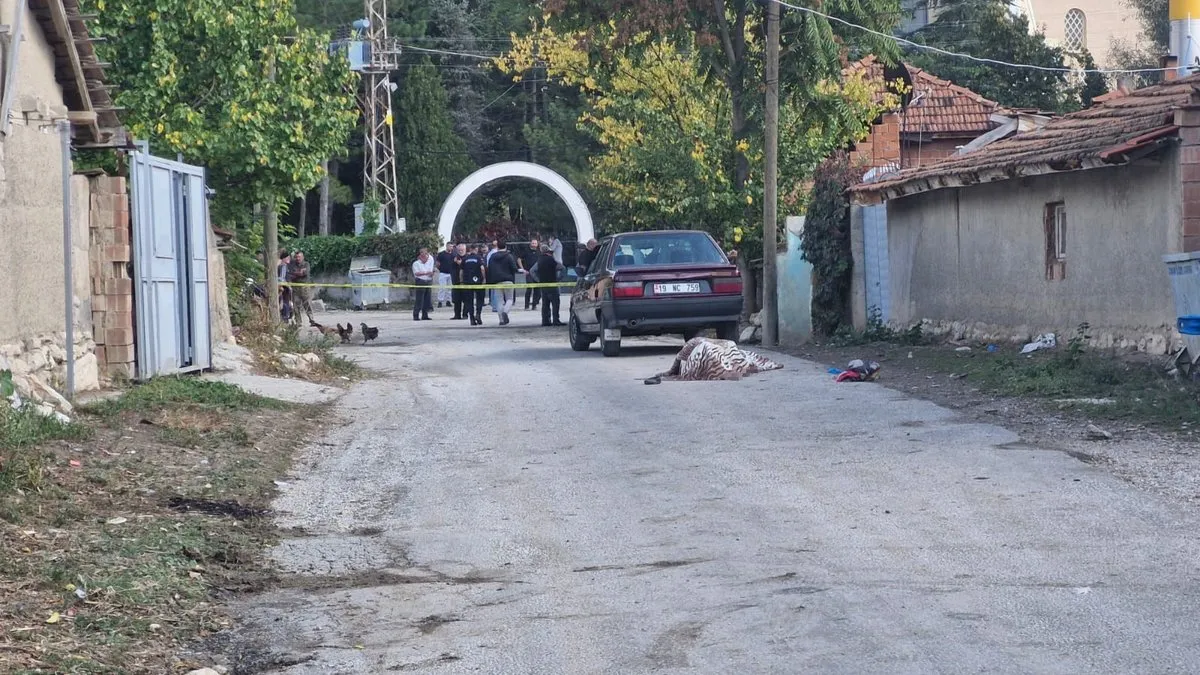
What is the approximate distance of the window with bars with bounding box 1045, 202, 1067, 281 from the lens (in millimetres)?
17781

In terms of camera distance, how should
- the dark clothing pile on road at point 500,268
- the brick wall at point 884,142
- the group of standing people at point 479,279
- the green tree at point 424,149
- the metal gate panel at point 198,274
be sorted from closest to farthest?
the metal gate panel at point 198,274 → the group of standing people at point 479,279 → the dark clothing pile on road at point 500,268 → the brick wall at point 884,142 → the green tree at point 424,149

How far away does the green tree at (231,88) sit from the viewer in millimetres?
20172

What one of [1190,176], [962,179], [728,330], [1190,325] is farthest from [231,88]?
[1190,325]

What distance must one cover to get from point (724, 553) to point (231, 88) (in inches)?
612

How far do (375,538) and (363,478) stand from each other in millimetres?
2238

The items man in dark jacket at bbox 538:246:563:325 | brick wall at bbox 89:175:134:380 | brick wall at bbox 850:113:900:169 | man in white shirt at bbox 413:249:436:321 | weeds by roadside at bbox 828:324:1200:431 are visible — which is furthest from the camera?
brick wall at bbox 850:113:900:169

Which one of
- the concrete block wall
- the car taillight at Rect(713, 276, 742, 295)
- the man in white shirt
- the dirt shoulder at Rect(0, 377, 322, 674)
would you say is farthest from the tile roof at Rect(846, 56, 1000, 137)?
the dirt shoulder at Rect(0, 377, 322, 674)

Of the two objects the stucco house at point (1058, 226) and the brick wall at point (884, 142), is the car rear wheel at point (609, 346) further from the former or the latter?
the brick wall at point (884, 142)

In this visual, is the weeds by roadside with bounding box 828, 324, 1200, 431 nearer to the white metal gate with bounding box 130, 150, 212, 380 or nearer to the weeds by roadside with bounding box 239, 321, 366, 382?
the weeds by roadside with bounding box 239, 321, 366, 382

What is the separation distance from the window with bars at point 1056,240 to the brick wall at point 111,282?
35.1 ft

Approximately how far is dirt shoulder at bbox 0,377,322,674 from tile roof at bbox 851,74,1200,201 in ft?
28.4

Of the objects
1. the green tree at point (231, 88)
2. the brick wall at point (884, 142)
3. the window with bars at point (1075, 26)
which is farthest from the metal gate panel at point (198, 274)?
the window with bars at point (1075, 26)

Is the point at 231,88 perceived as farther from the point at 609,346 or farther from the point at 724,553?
the point at 724,553

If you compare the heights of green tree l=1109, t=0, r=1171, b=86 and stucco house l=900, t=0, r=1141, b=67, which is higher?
stucco house l=900, t=0, r=1141, b=67
